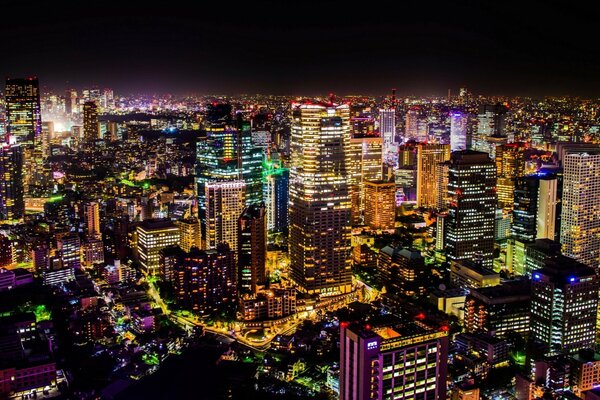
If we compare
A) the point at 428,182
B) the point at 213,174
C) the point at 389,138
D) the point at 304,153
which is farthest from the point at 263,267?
the point at 389,138

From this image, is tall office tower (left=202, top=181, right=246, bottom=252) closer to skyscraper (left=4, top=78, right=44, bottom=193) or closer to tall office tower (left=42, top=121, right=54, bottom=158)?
skyscraper (left=4, top=78, right=44, bottom=193)

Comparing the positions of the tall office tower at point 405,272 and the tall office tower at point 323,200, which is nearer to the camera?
the tall office tower at point 405,272

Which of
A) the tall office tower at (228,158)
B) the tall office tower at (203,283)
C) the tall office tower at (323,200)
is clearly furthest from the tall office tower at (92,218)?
the tall office tower at (323,200)

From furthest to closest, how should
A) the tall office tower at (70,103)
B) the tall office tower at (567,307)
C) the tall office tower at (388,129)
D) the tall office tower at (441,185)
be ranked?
the tall office tower at (70,103), the tall office tower at (388,129), the tall office tower at (441,185), the tall office tower at (567,307)

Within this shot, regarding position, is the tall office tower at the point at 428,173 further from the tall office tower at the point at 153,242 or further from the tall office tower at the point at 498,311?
the tall office tower at the point at 498,311

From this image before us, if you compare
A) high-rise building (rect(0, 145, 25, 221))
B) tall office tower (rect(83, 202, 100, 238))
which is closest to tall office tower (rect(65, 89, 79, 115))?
high-rise building (rect(0, 145, 25, 221))

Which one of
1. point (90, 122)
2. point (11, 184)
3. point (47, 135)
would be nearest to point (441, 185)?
point (11, 184)
